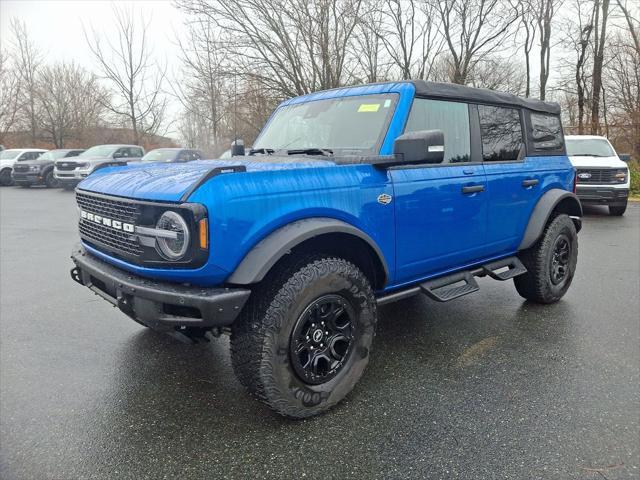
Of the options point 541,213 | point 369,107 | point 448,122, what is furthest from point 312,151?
point 541,213

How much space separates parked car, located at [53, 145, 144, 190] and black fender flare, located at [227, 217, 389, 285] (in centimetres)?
1647

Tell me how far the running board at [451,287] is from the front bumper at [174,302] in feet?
3.83

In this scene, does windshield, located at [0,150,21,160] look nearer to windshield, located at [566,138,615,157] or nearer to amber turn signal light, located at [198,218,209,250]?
windshield, located at [566,138,615,157]

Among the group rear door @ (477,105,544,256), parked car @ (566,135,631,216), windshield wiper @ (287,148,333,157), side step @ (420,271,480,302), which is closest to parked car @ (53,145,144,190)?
parked car @ (566,135,631,216)

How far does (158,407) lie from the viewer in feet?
9.27

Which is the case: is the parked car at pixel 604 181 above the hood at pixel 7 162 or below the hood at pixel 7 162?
below

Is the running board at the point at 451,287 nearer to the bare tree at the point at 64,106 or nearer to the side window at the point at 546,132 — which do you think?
the side window at the point at 546,132

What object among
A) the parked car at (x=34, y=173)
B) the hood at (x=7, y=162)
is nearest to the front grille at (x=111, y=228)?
the parked car at (x=34, y=173)

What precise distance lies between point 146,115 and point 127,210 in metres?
29.4

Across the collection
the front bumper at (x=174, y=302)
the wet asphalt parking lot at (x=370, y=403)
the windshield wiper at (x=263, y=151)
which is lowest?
the wet asphalt parking lot at (x=370, y=403)

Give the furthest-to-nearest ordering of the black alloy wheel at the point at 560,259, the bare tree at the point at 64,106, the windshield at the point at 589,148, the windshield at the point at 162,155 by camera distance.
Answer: the bare tree at the point at 64,106 → the windshield at the point at 162,155 → the windshield at the point at 589,148 → the black alloy wheel at the point at 560,259

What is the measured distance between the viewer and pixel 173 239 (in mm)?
2330

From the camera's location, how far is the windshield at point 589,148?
11.8m

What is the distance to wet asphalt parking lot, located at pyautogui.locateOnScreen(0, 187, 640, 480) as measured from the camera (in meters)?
2.30
